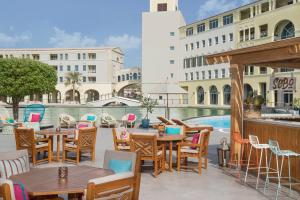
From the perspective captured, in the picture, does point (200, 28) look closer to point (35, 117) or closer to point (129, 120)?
point (129, 120)

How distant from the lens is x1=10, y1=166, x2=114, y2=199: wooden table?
4113mm

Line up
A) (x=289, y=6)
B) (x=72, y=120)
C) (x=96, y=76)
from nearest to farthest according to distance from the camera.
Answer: (x=72, y=120), (x=289, y=6), (x=96, y=76)

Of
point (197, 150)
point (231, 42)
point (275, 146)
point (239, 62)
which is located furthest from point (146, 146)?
point (231, 42)

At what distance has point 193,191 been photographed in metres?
7.32

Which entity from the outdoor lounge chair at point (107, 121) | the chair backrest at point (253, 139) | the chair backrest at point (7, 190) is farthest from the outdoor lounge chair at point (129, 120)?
the chair backrest at point (7, 190)

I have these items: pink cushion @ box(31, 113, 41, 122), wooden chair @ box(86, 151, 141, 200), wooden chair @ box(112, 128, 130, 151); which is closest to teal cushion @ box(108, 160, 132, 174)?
wooden chair @ box(86, 151, 141, 200)

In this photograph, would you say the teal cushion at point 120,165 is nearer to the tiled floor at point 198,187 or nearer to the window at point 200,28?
the tiled floor at point 198,187

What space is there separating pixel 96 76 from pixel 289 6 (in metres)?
41.7

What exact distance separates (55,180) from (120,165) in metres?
1.06

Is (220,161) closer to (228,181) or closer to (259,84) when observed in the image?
(228,181)

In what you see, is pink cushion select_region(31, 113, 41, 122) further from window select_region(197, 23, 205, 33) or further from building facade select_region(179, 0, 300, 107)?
window select_region(197, 23, 205, 33)

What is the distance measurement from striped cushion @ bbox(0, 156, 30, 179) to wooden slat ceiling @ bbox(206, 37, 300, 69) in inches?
207

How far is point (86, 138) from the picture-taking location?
33.9ft

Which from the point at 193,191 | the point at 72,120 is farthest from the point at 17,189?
the point at 72,120
